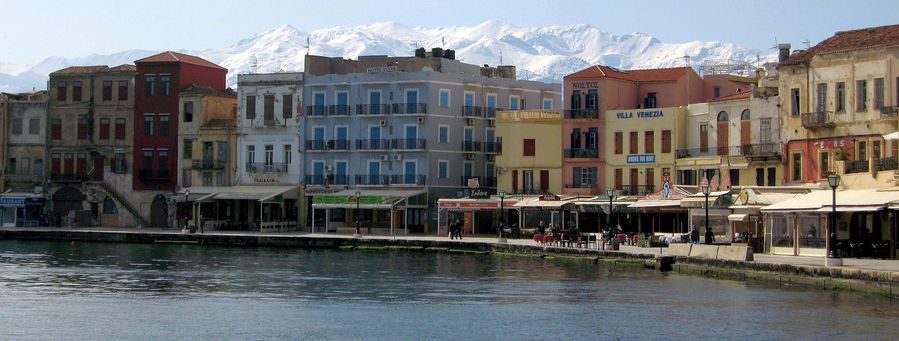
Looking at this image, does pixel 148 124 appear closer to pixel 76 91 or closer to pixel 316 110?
pixel 76 91

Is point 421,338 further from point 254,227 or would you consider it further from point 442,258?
point 254,227

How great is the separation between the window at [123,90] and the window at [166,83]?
8.33 feet

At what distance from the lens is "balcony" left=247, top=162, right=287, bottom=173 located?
84.6 meters

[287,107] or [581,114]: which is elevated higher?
[287,107]

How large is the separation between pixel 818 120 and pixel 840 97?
53.2 inches

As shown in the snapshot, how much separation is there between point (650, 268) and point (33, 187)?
5017 cm

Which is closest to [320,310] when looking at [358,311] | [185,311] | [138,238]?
[358,311]

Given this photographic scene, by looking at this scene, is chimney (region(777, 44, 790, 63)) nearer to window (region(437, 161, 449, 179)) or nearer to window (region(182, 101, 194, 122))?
window (region(437, 161, 449, 179))

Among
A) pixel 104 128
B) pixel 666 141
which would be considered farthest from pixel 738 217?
pixel 104 128

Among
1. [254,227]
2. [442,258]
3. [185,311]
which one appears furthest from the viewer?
[254,227]

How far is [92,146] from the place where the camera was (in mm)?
89062

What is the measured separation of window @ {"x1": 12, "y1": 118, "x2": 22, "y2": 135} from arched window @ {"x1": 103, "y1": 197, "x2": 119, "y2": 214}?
23.9 feet

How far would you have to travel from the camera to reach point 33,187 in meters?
89.9

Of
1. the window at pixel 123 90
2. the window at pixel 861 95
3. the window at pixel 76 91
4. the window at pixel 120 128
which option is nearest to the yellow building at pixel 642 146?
the window at pixel 861 95
